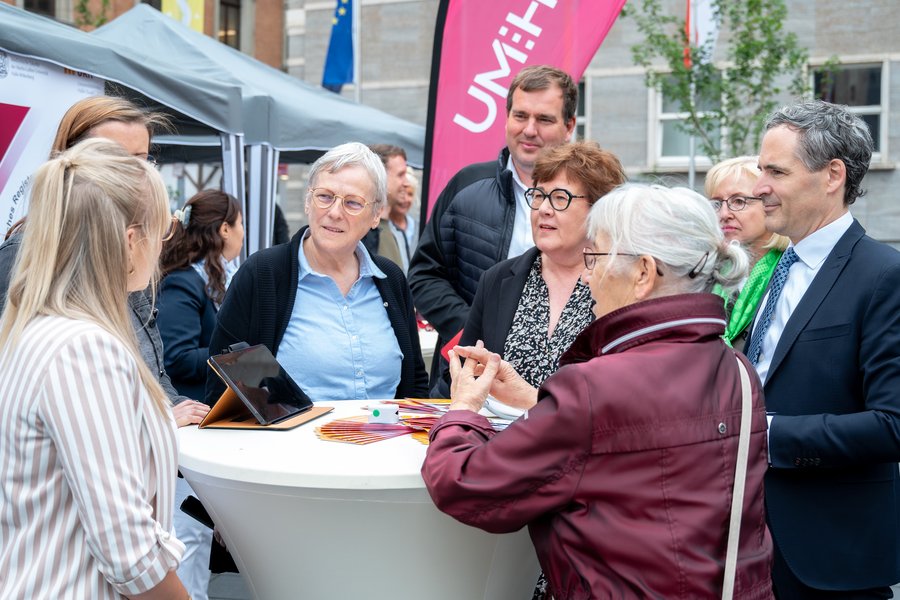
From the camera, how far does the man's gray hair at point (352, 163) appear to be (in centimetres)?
281

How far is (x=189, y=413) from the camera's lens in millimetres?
2354

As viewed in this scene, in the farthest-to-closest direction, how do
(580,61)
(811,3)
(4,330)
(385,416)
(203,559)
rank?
(811,3) → (580,61) → (203,559) → (385,416) → (4,330)

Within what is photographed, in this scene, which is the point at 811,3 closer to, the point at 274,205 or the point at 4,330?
the point at 274,205

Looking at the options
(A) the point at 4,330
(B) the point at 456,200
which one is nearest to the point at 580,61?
(B) the point at 456,200

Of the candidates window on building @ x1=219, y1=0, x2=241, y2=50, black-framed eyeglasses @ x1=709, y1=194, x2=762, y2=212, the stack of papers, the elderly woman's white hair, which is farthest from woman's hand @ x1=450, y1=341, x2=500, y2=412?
window on building @ x1=219, y1=0, x2=241, y2=50

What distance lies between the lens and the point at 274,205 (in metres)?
7.65

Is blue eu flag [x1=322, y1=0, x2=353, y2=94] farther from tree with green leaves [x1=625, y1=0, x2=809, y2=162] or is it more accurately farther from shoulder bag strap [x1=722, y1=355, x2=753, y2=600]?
shoulder bag strap [x1=722, y1=355, x2=753, y2=600]

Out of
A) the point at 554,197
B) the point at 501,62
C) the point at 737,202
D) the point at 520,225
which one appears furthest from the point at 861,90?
the point at 554,197

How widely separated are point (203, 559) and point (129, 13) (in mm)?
5814

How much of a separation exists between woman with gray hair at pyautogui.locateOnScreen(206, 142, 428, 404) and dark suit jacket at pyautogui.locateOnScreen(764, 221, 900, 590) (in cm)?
125

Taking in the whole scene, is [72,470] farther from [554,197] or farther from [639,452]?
[554,197]

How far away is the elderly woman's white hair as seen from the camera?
1.75m

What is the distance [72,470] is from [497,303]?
1.50 metres

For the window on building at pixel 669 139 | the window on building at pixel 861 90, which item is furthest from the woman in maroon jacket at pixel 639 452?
the window on building at pixel 861 90
